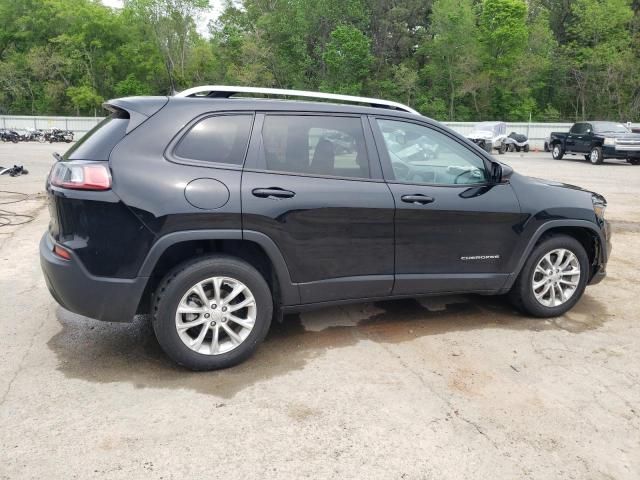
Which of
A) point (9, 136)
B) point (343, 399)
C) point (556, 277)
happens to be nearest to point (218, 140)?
point (343, 399)

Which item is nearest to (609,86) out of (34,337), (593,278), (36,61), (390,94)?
(390,94)

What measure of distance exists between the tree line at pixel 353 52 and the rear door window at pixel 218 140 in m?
43.8

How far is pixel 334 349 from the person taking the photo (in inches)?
160

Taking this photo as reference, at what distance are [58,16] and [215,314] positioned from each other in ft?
230

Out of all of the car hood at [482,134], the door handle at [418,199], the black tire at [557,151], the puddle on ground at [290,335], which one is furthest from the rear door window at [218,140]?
the car hood at [482,134]

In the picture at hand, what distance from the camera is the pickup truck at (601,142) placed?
837 inches

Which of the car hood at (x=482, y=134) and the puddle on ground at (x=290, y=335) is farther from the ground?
the car hood at (x=482, y=134)

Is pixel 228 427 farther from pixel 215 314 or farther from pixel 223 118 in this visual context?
pixel 223 118

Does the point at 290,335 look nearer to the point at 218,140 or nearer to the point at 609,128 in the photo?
the point at 218,140

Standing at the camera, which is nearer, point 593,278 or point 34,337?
point 34,337

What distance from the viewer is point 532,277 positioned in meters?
4.59

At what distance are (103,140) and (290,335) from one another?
1.97 m

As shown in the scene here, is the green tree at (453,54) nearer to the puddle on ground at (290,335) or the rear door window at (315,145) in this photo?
the puddle on ground at (290,335)

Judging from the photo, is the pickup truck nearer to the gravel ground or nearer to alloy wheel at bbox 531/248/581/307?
the gravel ground
